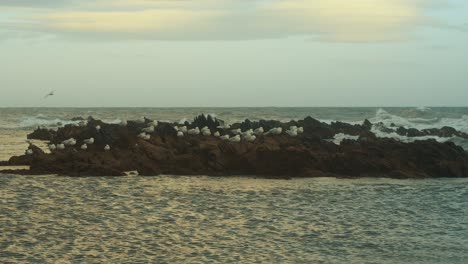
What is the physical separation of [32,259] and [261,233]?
12.1 ft

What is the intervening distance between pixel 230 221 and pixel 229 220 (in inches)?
4.4

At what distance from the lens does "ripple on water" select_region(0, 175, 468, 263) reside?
10.2m

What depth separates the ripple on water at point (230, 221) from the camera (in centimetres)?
1023

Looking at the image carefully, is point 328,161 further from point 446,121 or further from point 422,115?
point 422,115

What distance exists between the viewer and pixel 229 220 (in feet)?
42.5

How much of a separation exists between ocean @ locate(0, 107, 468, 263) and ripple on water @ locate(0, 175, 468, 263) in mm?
19

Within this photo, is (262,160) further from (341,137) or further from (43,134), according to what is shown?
(43,134)

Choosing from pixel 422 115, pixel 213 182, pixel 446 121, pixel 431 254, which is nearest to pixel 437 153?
pixel 213 182

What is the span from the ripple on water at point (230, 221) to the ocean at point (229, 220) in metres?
0.02

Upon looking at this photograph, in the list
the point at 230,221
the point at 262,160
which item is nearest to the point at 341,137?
the point at 262,160

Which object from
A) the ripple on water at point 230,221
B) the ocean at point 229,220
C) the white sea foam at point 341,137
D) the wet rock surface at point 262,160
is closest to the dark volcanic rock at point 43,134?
the white sea foam at point 341,137

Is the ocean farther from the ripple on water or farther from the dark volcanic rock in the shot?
the dark volcanic rock

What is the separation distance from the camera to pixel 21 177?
19.0 meters

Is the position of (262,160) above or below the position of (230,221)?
above
